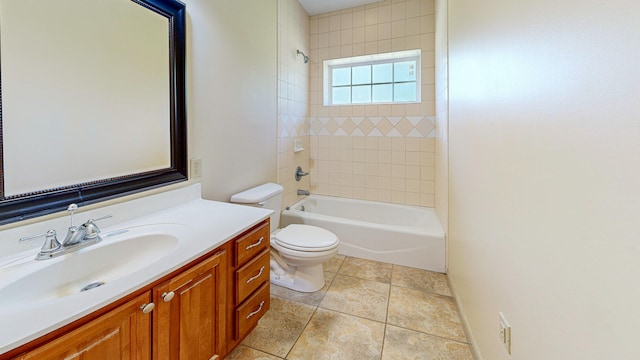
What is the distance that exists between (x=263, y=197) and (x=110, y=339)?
1331 millimetres

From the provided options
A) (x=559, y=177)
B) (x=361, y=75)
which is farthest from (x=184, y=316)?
(x=361, y=75)

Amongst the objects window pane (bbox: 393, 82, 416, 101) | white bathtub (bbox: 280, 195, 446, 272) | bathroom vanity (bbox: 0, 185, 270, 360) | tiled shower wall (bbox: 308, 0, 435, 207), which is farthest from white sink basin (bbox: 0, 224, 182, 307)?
window pane (bbox: 393, 82, 416, 101)

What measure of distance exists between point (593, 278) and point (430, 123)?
2586 mm

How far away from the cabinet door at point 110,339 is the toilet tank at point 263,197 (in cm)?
114

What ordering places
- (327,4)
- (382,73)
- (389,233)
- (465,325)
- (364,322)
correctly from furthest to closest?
(382,73) < (327,4) < (389,233) < (364,322) < (465,325)

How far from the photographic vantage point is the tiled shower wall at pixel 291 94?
108 inches

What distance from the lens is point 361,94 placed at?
3.37m

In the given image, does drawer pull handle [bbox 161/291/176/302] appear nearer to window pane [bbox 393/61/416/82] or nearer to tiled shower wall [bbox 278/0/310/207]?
tiled shower wall [bbox 278/0/310/207]

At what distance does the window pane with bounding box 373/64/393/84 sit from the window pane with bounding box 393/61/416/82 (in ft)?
0.19

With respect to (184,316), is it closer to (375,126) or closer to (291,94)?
(291,94)

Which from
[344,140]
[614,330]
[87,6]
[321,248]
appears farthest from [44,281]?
[344,140]

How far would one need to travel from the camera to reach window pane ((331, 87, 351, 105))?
11.3 feet

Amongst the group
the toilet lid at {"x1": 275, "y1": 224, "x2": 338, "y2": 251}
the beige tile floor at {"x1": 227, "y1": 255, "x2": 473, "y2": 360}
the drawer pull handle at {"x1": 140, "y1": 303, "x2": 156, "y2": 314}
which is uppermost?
the drawer pull handle at {"x1": 140, "y1": 303, "x2": 156, "y2": 314}

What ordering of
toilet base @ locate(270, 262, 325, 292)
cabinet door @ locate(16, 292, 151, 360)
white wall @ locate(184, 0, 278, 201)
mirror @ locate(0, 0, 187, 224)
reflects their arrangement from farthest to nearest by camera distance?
toilet base @ locate(270, 262, 325, 292) < white wall @ locate(184, 0, 278, 201) < mirror @ locate(0, 0, 187, 224) < cabinet door @ locate(16, 292, 151, 360)
